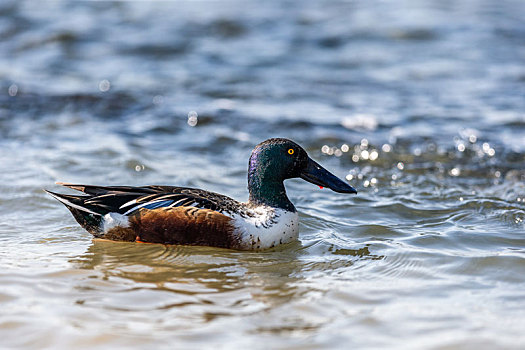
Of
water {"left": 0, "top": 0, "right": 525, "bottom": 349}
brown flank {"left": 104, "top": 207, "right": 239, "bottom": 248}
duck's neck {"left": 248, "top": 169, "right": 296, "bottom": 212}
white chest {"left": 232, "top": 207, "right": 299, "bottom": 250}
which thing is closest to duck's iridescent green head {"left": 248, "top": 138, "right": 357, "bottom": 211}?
duck's neck {"left": 248, "top": 169, "right": 296, "bottom": 212}

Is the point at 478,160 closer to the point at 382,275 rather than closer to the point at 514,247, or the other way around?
the point at 514,247

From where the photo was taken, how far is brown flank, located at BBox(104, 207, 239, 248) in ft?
19.5

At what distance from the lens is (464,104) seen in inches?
455

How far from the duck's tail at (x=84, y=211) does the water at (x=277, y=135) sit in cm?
20

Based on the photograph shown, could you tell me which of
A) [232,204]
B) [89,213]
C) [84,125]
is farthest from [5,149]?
[232,204]

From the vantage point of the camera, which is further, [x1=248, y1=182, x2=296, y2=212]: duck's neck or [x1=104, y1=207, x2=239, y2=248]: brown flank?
[x1=248, y1=182, x2=296, y2=212]: duck's neck

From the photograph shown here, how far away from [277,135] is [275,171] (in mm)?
3873

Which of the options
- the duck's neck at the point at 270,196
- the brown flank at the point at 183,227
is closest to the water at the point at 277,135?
the brown flank at the point at 183,227

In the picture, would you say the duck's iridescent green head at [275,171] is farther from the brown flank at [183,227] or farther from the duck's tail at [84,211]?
the duck's tail at [84,211]

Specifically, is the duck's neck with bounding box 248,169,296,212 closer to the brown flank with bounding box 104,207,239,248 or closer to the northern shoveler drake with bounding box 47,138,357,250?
the northern shoveler drake with bounding box 47,138,357,250

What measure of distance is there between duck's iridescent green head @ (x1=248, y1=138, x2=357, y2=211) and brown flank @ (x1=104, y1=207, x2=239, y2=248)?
0.62 m

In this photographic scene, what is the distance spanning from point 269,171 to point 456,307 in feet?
7.41

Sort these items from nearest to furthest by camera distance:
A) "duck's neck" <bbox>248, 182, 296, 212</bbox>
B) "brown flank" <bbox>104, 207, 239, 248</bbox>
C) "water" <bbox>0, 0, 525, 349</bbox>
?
"water" <bbox>0, 0, 525, 349</bbox>, "brown flank" <bbox>104, 207, 239, 248</bbox>, "duck's neck" <bbox>248, 182, 296, 212</bbox>

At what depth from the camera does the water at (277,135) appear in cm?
466
